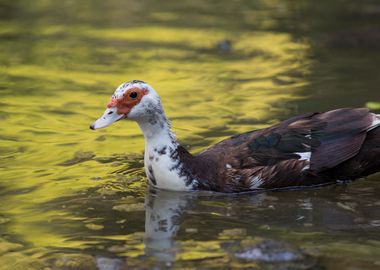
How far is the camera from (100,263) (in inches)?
238

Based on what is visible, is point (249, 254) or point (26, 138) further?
point (26, 138)

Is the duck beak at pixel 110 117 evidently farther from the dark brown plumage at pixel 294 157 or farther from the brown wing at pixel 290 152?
the brown wing at pixel 290 152

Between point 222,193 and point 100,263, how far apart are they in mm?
1809

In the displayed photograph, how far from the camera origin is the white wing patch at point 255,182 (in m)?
7.54

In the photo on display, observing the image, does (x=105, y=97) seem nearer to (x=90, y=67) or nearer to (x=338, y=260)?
(x=90, y=67)

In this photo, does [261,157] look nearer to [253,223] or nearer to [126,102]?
[253,223]

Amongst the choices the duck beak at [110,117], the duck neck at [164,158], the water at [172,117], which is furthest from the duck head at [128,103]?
the water at [172,117]

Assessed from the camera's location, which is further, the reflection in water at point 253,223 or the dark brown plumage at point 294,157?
the dark brown plumage at point 294,157

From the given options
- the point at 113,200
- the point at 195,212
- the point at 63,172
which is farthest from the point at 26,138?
the point at 195,212

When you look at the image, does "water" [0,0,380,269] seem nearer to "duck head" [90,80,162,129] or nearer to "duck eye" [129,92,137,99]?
"duck head" [90,80,162,129]

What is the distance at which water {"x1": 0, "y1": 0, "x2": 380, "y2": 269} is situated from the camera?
6.36m

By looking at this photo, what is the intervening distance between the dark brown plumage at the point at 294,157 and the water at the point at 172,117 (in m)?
0.14

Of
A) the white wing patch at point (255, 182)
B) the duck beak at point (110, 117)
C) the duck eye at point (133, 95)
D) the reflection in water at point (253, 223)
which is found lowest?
the reflection in water at point (253, 223)

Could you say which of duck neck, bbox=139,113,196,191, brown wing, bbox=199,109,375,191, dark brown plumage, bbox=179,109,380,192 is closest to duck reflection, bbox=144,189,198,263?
duck neck, bbox=139,113,196,191
